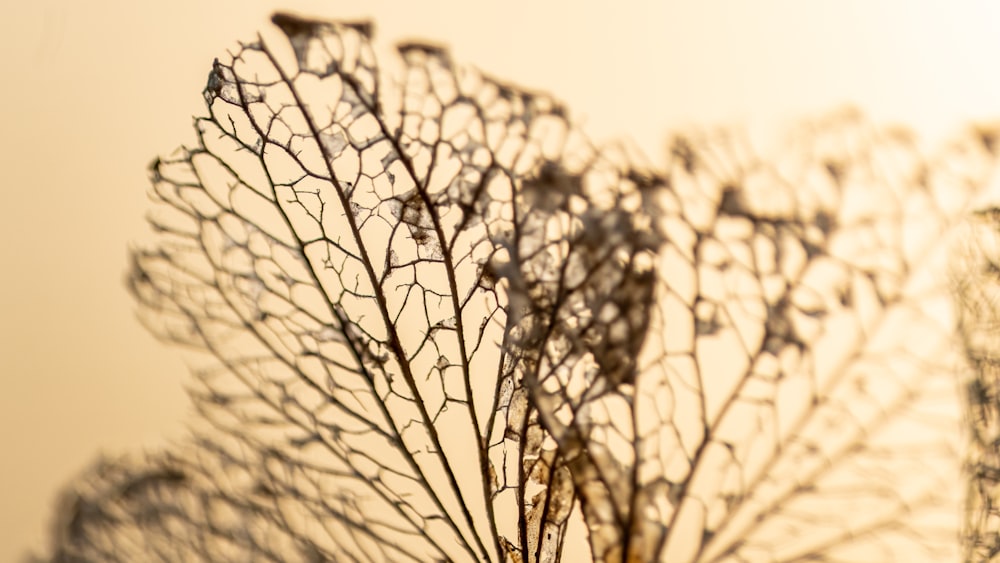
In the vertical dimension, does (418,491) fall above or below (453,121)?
below

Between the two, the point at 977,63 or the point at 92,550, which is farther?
the point at 92,550

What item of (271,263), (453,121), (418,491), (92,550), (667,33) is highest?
(667,33)

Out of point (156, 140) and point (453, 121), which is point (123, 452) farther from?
point (453, 121)

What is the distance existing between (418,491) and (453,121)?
1.19ft

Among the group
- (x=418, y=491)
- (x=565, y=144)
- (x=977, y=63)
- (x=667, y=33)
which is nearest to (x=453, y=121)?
(x=565, y=144)

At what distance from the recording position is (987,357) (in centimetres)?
75

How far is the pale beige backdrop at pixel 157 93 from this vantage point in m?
0.77

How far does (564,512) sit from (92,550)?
486 mm

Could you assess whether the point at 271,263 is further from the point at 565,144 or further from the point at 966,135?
the point at 966,135

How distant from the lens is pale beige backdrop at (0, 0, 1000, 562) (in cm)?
77

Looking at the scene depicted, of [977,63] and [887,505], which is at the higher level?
[977,63]

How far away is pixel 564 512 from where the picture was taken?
2.59ft

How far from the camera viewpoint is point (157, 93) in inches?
33.5

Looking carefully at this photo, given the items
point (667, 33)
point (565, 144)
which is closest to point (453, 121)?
point (565, 144)
